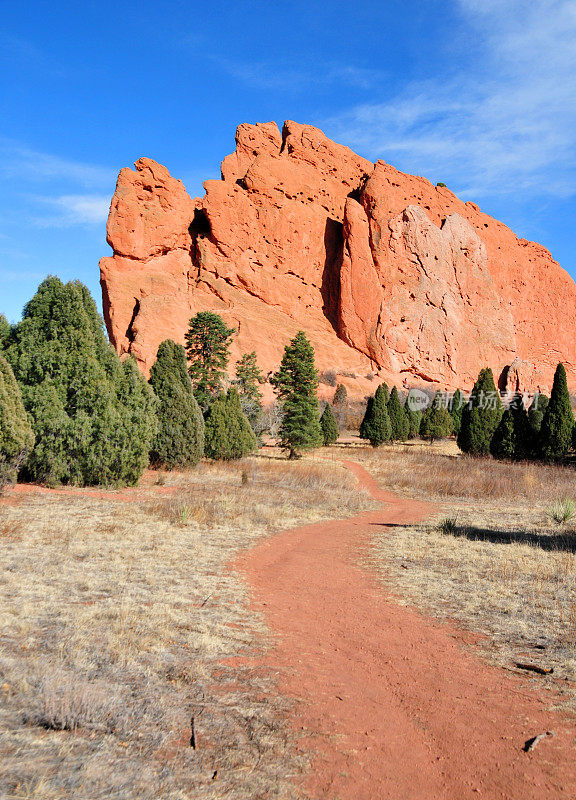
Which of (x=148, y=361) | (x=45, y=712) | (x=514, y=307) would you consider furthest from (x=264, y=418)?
(x=514, y=307)

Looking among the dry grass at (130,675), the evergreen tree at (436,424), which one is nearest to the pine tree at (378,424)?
the evergreen tree at (436,424)

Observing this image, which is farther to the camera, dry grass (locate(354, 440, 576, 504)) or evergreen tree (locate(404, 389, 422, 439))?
evergreen tree (locate(404, 389, 422, 439))

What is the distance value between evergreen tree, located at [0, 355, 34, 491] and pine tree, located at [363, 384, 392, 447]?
33865mm

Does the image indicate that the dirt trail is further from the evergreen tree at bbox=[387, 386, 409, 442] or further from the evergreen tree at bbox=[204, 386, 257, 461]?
the evergreen tree at bbox=[387, 386, 409, 442]

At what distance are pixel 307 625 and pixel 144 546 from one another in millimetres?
3466

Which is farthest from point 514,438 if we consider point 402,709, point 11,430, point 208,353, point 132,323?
point 132,323

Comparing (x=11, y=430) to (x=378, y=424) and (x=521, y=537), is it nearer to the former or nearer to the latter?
(x=521, y=537)

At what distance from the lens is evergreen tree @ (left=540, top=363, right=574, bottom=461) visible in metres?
29.0

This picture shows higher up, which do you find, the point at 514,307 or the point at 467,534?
the point at 514,307

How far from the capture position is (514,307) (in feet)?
272

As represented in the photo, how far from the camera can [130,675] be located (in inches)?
138

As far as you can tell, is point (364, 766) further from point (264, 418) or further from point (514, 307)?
point (514, 307)

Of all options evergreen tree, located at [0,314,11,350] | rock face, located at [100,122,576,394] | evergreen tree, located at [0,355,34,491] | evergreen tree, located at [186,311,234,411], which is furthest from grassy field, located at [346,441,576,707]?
rock face, located at [100,122,576,394]

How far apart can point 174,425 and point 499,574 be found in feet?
42.6
